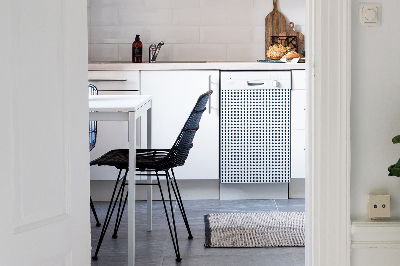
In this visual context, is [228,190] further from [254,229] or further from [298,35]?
[298,35]

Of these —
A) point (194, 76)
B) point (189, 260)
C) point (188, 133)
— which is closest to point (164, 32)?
point (194, 76)

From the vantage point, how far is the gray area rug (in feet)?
9.41

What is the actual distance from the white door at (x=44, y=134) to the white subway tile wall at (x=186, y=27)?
3.09m

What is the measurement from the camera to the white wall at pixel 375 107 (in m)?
1.69

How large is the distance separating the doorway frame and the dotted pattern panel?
2.05 m

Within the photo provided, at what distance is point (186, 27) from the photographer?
446 centimetres

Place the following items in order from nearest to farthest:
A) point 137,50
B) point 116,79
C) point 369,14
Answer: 1. point 369,14
2. point 116,79
3. point 137,50

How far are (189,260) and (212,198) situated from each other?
54.8 inches

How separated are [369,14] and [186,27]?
2.92m

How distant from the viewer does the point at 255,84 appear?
3822mm

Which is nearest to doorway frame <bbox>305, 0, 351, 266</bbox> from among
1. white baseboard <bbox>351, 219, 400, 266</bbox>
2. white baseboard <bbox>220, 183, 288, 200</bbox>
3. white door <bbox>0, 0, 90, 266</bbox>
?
white baseboard <bbox>351, 219, 400, 266</bbox>

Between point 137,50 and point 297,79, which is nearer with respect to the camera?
point 297,79

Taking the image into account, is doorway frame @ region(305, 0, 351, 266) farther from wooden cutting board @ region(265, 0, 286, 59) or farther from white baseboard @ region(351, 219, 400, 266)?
wooden cutting board @ region(265, 0, 286, 59)

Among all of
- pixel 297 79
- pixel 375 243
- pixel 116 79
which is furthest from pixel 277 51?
pixel 375 243
